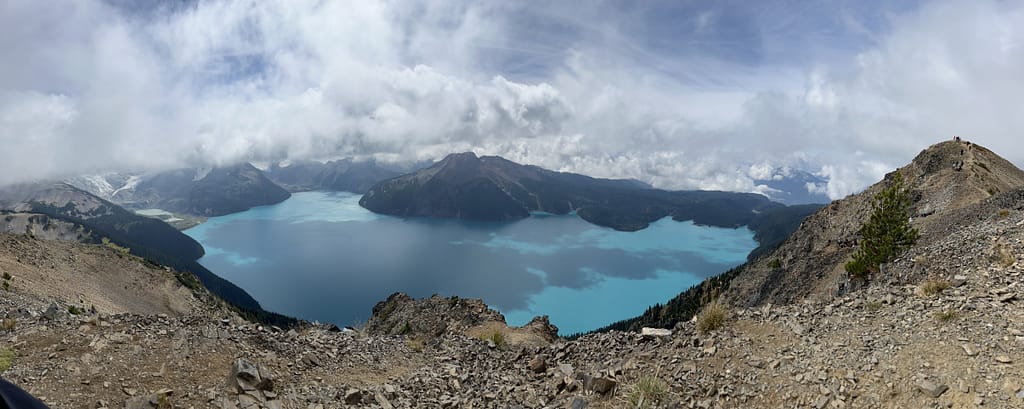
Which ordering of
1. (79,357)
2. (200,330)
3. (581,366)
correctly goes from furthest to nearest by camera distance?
(200,330), (581,366), (79,357)

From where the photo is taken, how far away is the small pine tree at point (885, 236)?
82.4 feet

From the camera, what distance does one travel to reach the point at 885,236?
26.5 m

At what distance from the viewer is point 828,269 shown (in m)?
44.0

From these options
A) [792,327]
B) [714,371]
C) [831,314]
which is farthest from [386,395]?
[831,314]

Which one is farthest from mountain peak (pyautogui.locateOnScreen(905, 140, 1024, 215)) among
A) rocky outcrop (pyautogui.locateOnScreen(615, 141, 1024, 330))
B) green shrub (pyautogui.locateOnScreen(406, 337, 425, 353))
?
green shrub (pyautogui.locateOnScreen(406, 337, 425, 353))

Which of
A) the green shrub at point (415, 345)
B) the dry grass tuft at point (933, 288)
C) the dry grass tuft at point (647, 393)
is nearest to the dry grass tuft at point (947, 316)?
the dry grass tuft at point (933, 288)

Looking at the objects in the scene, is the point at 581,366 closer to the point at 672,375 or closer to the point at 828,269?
the point at 672,375

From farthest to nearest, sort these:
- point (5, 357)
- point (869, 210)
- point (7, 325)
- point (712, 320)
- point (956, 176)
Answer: point (869, 210) → point (956, 176) → point (7, 325) → point (712, 320) → point (5, 357)

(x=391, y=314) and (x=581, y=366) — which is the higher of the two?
(x=581, y=366)

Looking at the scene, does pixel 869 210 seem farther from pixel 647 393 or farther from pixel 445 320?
pixel 647 393

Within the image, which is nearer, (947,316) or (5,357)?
(947,316)

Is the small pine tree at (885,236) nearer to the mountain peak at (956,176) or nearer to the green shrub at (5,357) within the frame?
the mountain peak at (956,176)

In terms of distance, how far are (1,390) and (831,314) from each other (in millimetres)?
13767

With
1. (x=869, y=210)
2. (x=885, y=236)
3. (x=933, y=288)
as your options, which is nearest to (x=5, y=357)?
(x=933, y=288)
